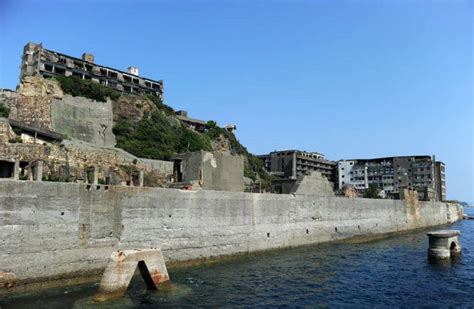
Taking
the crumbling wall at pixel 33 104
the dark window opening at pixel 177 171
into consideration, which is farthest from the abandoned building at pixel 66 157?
the crumbling wall at pixel 33 104

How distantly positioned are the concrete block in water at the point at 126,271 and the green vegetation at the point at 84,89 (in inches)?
2126

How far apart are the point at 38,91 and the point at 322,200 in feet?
152

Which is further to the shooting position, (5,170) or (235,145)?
(235,145)

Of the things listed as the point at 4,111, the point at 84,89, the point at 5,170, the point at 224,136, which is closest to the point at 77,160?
the point at 4,111

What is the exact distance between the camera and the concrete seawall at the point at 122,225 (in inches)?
632

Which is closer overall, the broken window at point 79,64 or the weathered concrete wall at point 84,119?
the weathered concrete wall at point 84,119

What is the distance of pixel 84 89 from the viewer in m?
65.4

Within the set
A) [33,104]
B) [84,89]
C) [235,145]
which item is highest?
[84,89]

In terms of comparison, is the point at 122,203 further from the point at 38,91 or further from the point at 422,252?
the point at 38,91

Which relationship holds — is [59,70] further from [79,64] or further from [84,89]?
[84,89]

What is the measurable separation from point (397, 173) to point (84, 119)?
95.4 m

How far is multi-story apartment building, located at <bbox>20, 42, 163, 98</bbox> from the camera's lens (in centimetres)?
7669

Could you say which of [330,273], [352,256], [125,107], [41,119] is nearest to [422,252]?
[352,256]

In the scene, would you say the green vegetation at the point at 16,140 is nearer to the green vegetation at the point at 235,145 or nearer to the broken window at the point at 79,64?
the broken window at the point at 79,64
